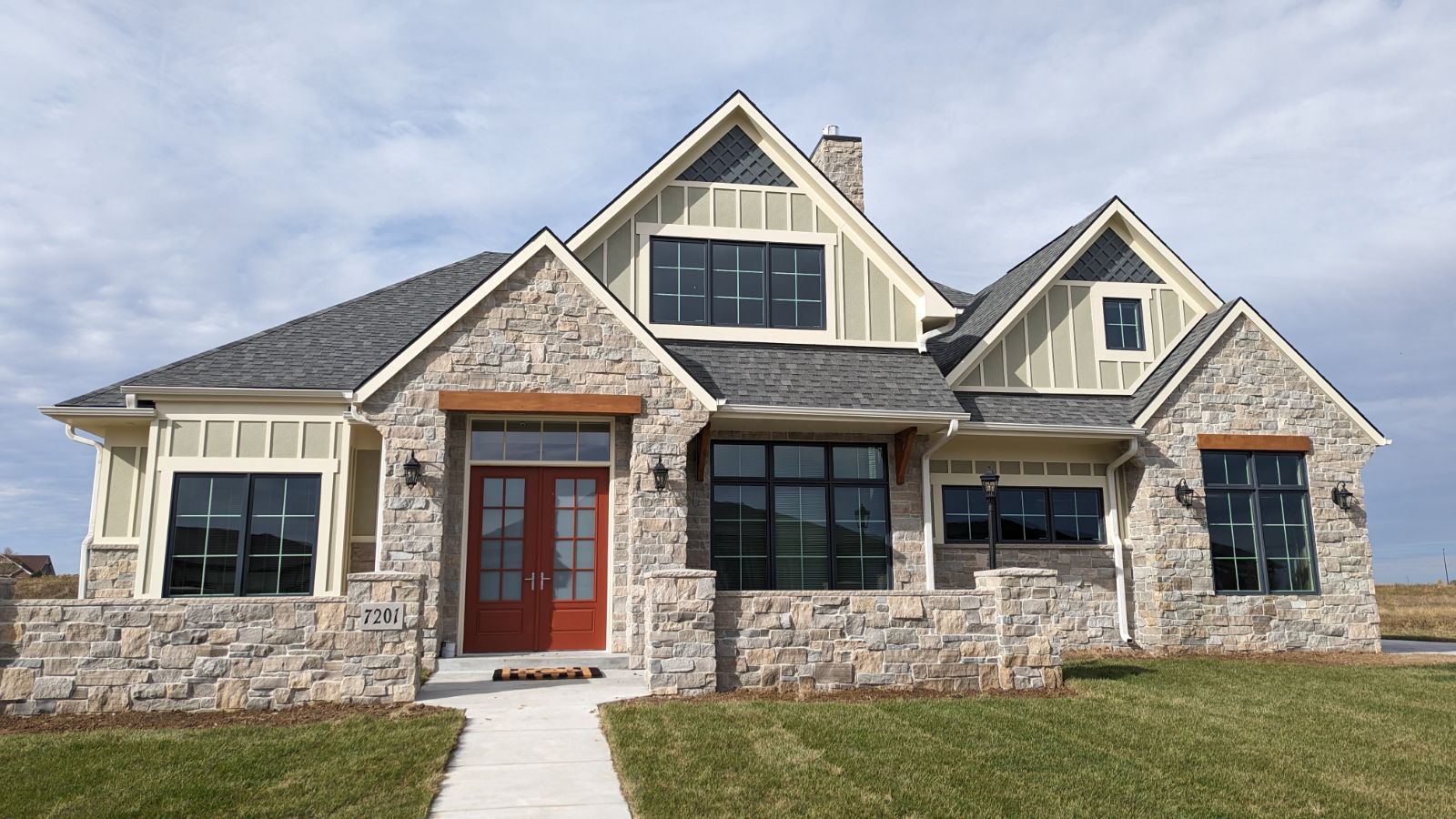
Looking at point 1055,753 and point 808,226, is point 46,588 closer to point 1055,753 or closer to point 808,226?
point 808,226

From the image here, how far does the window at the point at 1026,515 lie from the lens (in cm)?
1432

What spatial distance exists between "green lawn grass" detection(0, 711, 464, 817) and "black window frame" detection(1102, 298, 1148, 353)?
38.2 feet

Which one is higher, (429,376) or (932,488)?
(429,376)

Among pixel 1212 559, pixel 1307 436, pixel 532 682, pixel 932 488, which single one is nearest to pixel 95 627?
pixel 532 682

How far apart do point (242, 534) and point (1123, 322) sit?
13157mm

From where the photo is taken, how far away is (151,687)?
8773 millimetres

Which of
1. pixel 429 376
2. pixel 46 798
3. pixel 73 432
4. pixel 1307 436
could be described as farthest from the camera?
pixel 1307 436

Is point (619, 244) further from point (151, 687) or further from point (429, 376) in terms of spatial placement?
point (151, 687)

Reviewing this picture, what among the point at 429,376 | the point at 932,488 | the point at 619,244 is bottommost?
the point at 932,488

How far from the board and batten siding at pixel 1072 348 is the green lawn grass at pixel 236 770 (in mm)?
9972

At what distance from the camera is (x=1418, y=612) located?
874 inches

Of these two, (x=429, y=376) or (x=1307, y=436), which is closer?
(x=429, y=376)

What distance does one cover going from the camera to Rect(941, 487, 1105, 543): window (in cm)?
1432

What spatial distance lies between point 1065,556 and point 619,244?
7875mm
